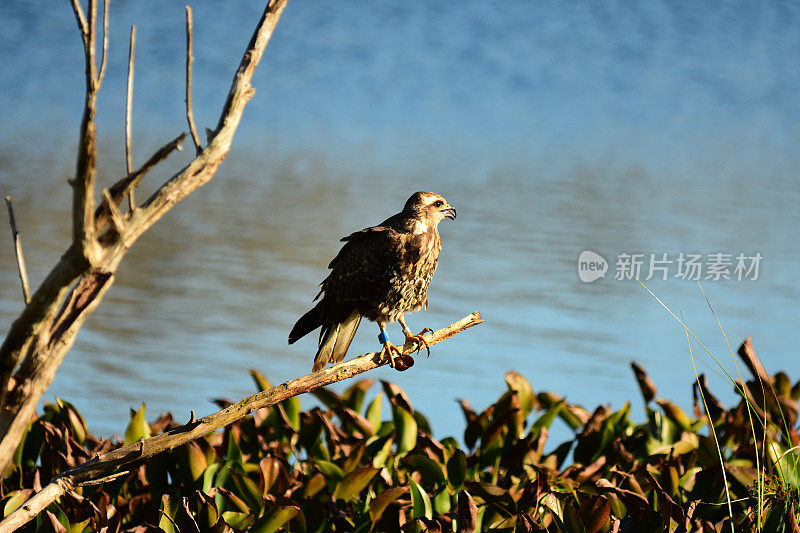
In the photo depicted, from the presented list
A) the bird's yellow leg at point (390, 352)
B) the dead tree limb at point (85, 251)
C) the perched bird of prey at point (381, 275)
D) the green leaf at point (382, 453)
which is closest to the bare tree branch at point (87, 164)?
the dead tree limb at point (85, 251)

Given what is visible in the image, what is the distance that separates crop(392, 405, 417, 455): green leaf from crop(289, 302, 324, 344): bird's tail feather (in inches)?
17.7

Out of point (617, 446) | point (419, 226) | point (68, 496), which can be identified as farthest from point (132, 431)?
point (617, 446)

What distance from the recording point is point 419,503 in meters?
1.98

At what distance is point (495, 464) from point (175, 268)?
179 inches

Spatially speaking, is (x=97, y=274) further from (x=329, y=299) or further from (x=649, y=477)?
(x=649, y=477)

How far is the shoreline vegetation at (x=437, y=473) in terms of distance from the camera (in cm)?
188

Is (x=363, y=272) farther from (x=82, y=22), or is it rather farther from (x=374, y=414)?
(x=82, y=22)

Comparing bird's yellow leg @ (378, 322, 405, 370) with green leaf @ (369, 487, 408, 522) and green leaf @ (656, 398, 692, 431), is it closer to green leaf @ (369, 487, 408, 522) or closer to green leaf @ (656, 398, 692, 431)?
green leaf @ (369, 487, 408, 522)

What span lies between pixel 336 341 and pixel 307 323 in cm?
16

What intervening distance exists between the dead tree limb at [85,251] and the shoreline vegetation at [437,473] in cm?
49

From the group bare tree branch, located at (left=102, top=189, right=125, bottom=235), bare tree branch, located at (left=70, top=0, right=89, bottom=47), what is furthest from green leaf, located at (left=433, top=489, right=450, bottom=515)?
bare tree branch, located at (left=70, top=0, right=89, bottom=47)

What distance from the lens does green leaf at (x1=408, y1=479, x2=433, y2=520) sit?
197 centimetres

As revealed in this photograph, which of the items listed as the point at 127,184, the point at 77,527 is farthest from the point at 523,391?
the point at 127,184

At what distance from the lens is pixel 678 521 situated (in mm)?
1834
